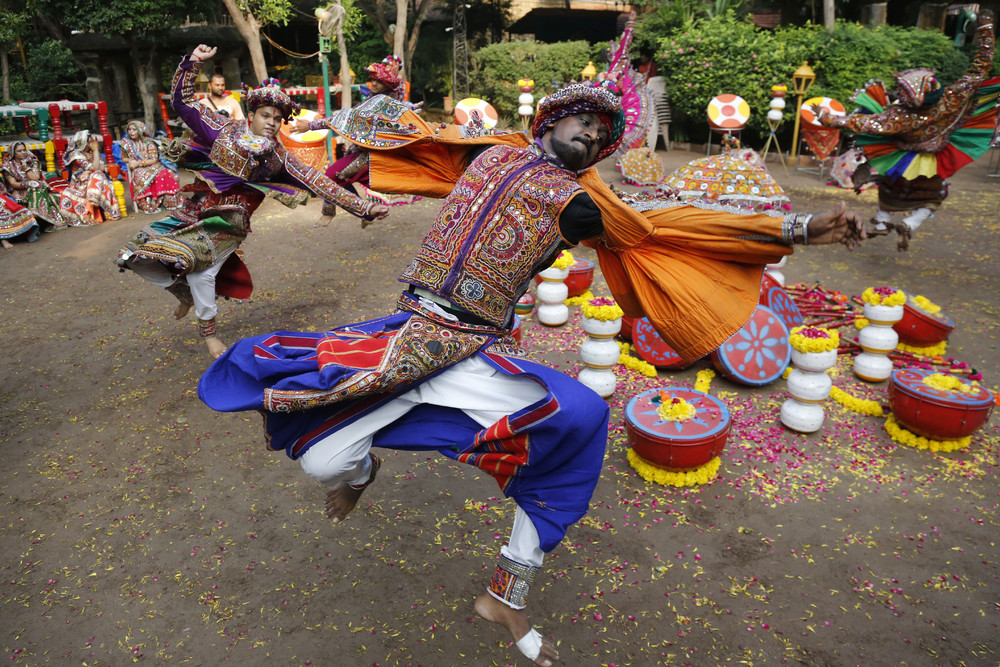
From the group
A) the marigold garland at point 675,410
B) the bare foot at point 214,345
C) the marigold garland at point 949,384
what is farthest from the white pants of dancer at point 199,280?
the marigold garland at point 949,384

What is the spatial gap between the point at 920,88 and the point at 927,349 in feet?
8.83

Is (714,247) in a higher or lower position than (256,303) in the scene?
higher

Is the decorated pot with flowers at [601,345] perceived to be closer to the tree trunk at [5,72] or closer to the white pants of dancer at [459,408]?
the white pants of dancer at [459,408]

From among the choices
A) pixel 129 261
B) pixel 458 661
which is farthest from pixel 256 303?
pixel 458 661

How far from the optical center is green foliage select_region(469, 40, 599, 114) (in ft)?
60.8

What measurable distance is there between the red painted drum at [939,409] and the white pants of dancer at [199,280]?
496 cm

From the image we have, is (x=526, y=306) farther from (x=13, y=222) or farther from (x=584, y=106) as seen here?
(x=13, y=222)

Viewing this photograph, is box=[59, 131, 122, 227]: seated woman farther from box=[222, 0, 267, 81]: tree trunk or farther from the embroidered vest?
the embroidered vest

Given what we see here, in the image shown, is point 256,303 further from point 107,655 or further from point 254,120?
point 107,655

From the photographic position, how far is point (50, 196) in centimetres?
998

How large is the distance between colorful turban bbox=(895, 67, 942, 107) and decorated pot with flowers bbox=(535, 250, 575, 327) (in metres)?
3.70

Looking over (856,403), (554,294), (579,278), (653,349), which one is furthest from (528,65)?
(856,403)

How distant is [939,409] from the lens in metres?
4.11

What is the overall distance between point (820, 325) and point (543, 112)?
439cm
